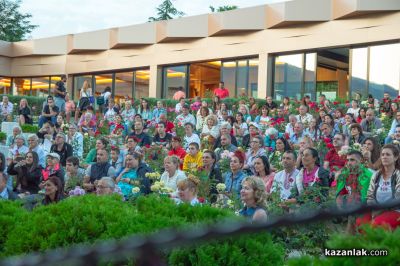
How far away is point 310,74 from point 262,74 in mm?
1980

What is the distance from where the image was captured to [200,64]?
97.4 feet

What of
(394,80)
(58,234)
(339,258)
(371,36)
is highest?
(371,36)

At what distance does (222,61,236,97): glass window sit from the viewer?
28.0 metres

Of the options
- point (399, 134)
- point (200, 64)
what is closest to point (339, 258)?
point (399, 134)

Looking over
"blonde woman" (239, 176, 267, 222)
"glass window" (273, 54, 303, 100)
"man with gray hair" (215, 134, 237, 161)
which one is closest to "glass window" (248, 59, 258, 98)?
"glass window" (273, 54, 303, 100)

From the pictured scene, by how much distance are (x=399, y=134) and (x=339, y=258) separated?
9377 mm

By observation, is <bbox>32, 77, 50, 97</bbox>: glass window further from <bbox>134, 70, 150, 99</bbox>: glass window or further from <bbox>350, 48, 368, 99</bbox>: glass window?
<bbox>350, 48, 368, 99</bbox>: glass window

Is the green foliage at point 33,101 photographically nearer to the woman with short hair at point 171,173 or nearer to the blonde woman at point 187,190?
the woman with short hair at point 171,173

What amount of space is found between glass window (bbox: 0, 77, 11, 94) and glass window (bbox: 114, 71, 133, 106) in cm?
829

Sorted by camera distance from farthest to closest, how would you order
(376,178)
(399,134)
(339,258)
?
A: (399,134) → (376,178) → (339,258)

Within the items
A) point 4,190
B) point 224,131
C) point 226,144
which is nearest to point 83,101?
point 224,131

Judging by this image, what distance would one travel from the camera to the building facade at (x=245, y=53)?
22781 millimetres

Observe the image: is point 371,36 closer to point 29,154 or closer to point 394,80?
point 394,80

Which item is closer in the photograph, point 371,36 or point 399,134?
point 399,134
